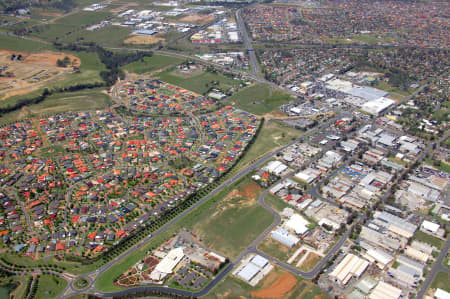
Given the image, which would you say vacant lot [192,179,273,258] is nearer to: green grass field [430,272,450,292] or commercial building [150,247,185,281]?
commercial building [150,247,185,281]

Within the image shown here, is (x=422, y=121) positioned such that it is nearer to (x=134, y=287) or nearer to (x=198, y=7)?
(x=134, y=287)

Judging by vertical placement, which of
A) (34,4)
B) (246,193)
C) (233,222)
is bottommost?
(233,222)

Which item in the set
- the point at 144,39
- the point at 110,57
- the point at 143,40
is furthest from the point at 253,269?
the point at 144,39

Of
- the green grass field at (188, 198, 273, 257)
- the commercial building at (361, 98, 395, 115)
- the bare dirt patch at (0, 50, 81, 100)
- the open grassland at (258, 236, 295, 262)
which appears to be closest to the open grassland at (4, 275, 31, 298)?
the green grass field at (188, 198, 273, 257)

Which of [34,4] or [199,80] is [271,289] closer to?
[199,80]

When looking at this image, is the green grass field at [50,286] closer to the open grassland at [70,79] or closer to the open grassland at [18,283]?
the open grassland at [18,283]

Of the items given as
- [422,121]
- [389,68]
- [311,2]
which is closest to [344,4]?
[311,2]

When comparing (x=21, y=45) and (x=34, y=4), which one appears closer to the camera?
(x=21, y=45)

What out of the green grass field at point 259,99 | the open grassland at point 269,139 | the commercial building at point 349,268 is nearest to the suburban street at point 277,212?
the open grassland at point 269,139
